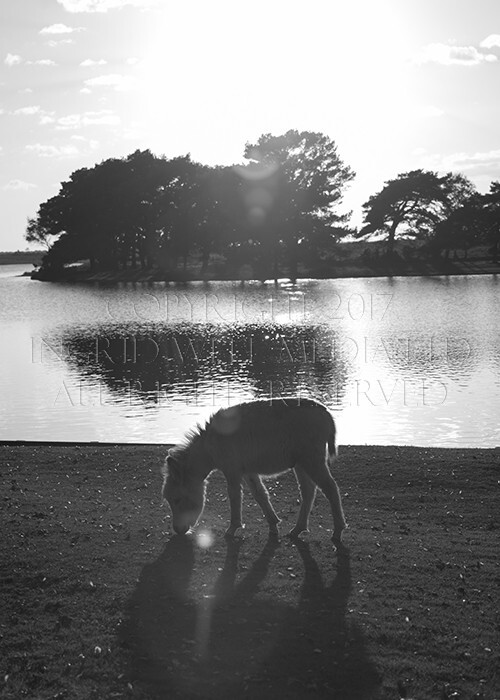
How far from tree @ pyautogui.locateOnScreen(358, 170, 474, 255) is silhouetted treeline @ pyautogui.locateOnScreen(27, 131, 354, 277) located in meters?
11.8

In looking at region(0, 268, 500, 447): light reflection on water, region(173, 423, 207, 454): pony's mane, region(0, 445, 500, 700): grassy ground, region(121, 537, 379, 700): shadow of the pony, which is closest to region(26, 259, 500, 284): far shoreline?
region(0, 268, 500, 447): light reflection on water

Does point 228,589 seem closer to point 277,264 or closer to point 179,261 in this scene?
point 277,264

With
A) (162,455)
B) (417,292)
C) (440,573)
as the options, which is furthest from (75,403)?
(417,292)

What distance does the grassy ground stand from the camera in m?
6.84

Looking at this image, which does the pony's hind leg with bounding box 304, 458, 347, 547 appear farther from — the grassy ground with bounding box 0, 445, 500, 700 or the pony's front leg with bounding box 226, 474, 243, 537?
the pony's front leg with bounding box 226, 474, 243, 537

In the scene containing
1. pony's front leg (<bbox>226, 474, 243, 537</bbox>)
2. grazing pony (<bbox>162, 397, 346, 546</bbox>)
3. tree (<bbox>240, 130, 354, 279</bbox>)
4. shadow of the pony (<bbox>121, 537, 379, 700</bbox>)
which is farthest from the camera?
tree (<bbox>240, 130, 354, 279</bbox>)

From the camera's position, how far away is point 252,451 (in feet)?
34.5

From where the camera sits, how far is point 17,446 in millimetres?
19266

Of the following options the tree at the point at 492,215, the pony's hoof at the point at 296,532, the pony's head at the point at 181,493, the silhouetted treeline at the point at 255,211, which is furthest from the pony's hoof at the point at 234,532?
the tree at the point at 492,215

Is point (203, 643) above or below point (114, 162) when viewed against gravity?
below

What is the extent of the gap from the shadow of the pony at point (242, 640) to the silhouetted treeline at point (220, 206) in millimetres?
102219

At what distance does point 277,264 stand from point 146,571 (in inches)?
4258

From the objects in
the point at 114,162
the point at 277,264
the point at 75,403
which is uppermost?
the point at 114,162

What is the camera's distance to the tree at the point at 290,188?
108812 mm
